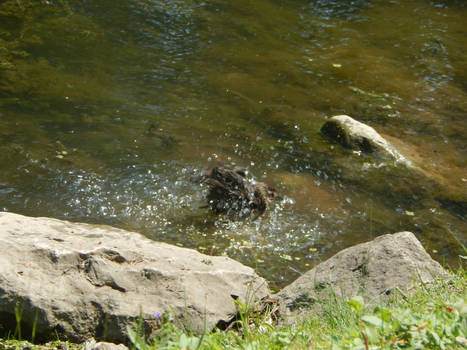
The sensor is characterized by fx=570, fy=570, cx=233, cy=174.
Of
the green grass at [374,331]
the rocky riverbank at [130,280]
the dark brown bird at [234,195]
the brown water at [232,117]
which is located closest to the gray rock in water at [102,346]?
the rocky riverbank at [130,280]

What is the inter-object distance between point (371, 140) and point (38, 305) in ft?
17.5

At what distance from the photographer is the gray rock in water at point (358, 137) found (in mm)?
7684

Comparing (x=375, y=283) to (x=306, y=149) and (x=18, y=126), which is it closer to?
(x=306, y=149)

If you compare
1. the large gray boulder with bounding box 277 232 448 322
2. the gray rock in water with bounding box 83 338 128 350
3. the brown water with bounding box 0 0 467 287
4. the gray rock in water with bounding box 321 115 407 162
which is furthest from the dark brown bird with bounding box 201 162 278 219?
the gray rock in water with bounding box 83 338 128 350

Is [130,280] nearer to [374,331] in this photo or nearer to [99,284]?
[99,284]

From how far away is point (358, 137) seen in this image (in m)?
7.80

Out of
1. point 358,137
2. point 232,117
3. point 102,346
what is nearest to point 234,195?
point 232,117

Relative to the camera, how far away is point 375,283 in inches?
167

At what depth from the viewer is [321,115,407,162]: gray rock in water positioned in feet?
25.2

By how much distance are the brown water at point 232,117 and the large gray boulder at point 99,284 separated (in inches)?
57.8

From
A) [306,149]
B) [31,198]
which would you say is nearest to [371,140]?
[306,149]

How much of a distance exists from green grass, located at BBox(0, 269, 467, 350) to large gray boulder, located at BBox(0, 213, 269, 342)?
181mm

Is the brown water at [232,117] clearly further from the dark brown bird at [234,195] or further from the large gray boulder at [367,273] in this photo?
the large gray boulder at [367,273]

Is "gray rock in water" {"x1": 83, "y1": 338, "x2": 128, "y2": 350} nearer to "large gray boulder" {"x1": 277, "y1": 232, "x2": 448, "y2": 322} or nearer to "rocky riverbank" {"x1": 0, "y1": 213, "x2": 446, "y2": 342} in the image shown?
"rocky riverbank" {"x1": 0, "y1": 213, "x2": 446, "y2": 342}
